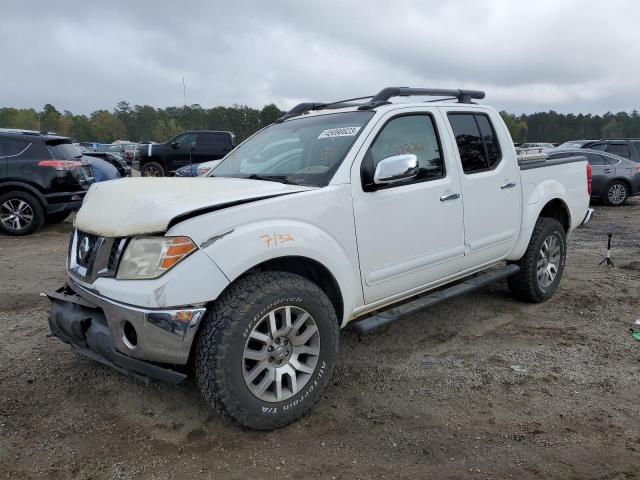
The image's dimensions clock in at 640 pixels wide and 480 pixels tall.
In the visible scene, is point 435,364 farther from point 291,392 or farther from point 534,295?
point 534,295

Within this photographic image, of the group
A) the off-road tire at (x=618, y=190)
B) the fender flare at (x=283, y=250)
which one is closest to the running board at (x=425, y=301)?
the fender flare at (x=283, y=250)

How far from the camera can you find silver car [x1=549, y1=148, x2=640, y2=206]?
523 inches

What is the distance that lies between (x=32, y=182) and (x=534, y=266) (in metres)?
8.07

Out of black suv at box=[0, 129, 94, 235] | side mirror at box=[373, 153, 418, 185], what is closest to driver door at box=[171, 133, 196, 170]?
black suv at box=[0, 129, 94, 235]

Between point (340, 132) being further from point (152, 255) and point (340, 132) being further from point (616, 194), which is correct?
point (616, 194)

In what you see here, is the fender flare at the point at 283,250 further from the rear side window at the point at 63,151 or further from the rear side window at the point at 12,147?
the rear side window at the point at 12,147

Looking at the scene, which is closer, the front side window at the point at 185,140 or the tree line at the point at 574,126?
the front side window at the point at 185,140

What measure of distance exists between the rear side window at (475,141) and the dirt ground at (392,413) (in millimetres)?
1434

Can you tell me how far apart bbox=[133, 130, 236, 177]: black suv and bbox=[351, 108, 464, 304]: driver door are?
14093mm

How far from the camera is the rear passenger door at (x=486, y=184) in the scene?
13.2ft

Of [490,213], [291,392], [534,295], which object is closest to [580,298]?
[534,295]

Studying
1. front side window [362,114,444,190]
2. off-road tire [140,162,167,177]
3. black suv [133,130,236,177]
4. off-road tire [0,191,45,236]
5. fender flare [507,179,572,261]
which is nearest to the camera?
front side window [362,114,444,190]

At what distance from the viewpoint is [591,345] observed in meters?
4.05

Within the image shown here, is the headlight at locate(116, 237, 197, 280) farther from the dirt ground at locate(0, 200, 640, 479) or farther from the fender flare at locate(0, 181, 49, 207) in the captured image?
→ the fender flare at locate(0, 181, 49, 207)
